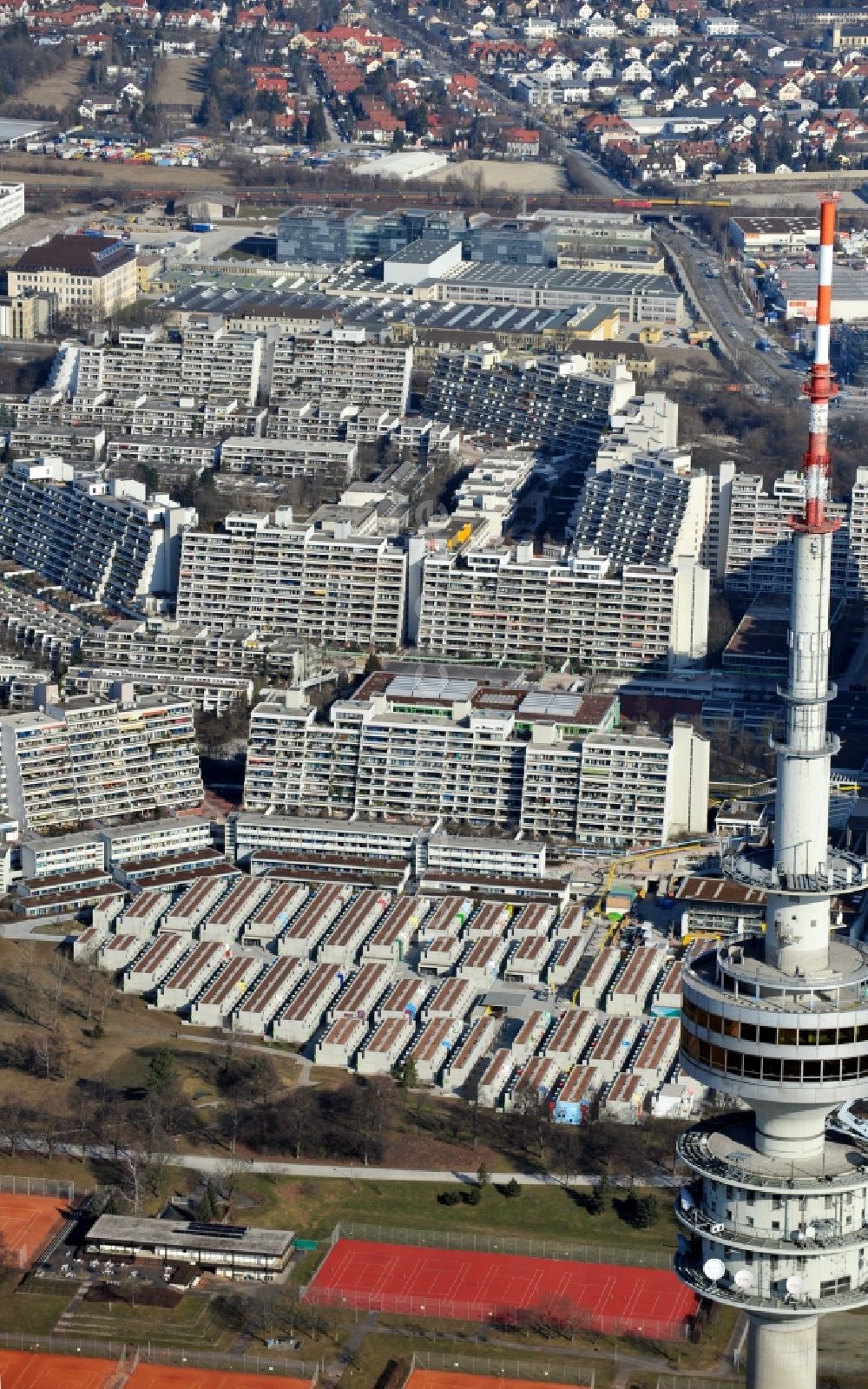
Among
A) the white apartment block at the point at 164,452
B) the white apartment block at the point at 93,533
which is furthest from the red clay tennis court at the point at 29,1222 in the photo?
the white apartment block at the point at 164,452

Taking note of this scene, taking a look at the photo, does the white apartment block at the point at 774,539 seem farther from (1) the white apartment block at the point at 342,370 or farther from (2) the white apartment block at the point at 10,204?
(2) the white apartment block at the point at 10,204

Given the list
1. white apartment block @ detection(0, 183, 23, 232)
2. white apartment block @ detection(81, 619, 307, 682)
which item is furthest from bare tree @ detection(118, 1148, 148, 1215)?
white apartment block @ detection(0, 183, 23, 232)

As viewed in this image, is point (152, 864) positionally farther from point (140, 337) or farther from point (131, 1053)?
point (140, 337)

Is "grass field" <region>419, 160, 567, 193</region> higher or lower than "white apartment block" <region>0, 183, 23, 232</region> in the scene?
lower

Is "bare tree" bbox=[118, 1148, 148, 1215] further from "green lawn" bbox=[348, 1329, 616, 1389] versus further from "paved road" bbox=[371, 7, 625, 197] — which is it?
"paved road" bbox=[371, 7, 625, 197]

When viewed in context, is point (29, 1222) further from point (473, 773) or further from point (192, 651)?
point (192, 651)

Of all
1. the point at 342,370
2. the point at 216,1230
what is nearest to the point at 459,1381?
the point at 216,1230

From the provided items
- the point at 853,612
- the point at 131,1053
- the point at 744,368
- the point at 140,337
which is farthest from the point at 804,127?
the point at 131,1053
